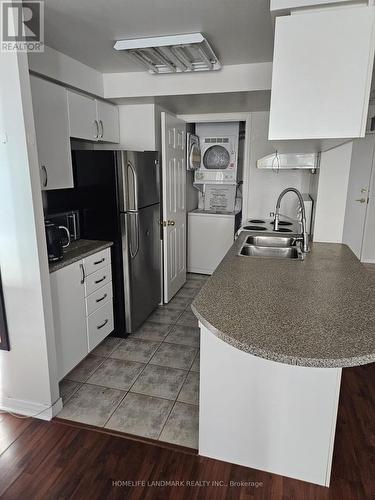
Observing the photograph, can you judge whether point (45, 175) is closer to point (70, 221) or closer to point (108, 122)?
Result: point (70, 221)

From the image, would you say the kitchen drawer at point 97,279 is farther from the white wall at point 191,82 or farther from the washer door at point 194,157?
the washer door at point 194,157

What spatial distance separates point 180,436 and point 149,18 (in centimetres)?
232

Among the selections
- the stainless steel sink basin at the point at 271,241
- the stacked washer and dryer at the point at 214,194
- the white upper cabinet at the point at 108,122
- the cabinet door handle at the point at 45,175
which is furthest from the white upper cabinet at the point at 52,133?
the stacked washer and dryer at the point at 214,194

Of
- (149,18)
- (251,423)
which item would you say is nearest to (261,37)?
(149,18)

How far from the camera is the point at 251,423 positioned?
1.54 meters

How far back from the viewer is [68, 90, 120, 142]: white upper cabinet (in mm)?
2576

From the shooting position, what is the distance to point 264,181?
418cm

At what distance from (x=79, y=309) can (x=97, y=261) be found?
38 centimetres

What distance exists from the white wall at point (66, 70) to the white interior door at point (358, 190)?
12.0 ft

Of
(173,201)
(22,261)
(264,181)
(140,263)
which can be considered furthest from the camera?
(264,181)

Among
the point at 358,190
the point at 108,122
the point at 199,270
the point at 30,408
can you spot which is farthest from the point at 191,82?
the point at 358,190

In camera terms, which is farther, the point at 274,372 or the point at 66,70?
the point at 66,70

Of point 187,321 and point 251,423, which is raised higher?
point 251,423

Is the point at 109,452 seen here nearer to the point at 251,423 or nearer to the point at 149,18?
the point at 251,423
